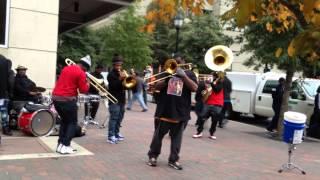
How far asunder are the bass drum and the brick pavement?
0.62 metres

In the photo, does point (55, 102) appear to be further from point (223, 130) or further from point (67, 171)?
point (223, 130)

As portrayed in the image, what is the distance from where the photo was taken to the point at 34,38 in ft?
42.3

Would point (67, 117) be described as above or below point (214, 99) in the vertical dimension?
below

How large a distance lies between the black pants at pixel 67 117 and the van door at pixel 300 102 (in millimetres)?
8911

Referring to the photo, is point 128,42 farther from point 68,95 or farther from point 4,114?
point 68,95

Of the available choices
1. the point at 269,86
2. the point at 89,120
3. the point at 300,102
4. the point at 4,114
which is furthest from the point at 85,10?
the point at 4,114

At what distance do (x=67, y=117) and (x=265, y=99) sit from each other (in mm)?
10490

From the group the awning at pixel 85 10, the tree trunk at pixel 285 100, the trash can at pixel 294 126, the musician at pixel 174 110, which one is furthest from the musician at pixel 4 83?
the tree trunk at pixel 285 100

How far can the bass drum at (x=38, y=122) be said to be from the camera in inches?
406

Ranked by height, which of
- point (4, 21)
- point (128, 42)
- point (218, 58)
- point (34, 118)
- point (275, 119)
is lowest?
point (275, 119)

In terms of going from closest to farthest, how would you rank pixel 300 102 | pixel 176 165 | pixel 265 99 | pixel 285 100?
pixel 176 165, pixel 285 100, pixel 300 102, pixel 265 99

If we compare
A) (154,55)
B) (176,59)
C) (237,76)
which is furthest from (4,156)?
(154,55)

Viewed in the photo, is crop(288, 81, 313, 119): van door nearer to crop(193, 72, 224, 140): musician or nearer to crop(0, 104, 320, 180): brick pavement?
crop(0, 104, 320, 180): brick pavement

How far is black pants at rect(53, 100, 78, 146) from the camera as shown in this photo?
859 centimetres
